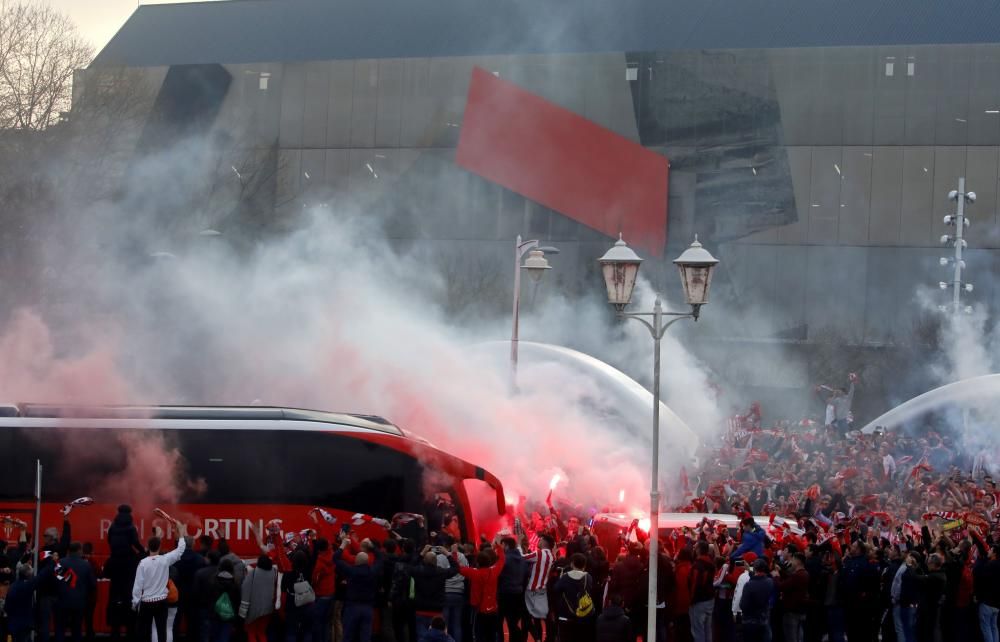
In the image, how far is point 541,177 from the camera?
5188cm

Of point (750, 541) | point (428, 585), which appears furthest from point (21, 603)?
point (750, 541)

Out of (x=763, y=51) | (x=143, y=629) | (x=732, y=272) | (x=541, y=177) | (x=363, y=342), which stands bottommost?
(x=143, y=629)

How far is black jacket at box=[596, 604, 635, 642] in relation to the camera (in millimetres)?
12391

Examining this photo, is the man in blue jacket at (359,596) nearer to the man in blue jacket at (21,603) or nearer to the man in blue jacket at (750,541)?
the man in blue jacket at (21,603)

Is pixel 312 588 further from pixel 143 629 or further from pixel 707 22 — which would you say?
pixel 707 22

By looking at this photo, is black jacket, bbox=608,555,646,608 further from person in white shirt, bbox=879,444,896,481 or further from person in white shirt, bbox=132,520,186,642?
person in white shirt, bbox=879,444,896,481

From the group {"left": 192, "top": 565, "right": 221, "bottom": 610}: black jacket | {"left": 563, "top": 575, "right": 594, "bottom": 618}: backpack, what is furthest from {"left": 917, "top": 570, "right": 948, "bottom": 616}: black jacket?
{"left": 192, "top": 565, "right": 221, "bottom": 610}: black jacket

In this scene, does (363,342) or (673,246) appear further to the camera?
(673,246)

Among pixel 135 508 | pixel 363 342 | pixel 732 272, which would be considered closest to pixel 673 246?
pixel 732 272

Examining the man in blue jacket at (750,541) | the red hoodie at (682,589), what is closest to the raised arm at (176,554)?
the red hoodie at (682,589)

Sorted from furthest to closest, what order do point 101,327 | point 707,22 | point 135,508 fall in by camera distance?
point 707,22, point 101,327, point 135,508

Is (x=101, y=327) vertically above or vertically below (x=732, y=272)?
below

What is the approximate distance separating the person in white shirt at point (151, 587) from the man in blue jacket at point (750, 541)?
19.0 ft

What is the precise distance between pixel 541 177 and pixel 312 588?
1519 inches
